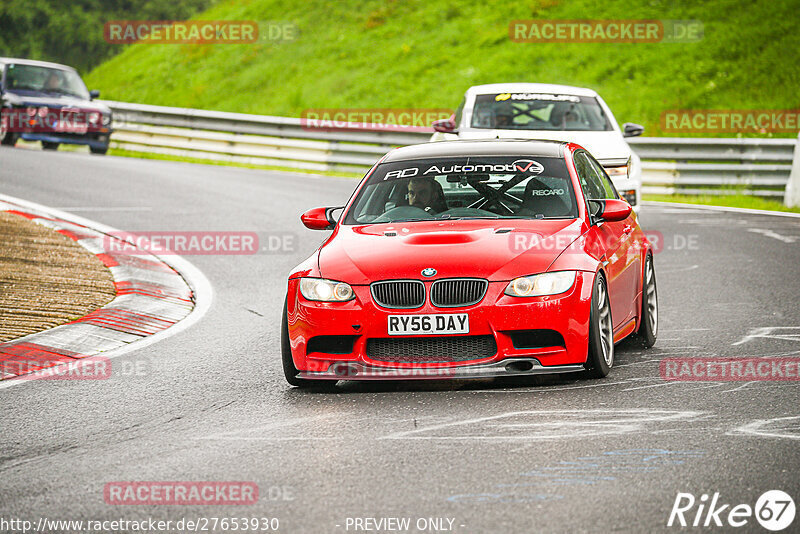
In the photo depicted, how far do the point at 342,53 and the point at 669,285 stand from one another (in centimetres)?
3003

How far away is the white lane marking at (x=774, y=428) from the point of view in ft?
19.1

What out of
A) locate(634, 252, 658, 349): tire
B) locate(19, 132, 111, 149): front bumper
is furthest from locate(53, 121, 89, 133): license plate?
locate(634, 252, 658, 349): tire

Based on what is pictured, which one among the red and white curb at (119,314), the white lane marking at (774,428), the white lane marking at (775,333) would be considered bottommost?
the red and white curb at (119,314)

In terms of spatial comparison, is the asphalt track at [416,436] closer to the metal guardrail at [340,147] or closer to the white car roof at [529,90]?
the white car roof at [529,90]

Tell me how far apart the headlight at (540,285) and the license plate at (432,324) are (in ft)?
1.05

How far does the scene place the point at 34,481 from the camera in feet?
17.4

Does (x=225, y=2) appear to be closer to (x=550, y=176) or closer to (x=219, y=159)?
(x=219, y=159)

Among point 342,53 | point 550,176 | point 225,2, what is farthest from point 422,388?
point 225,2

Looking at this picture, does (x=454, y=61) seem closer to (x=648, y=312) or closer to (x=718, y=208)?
(x=718, y=208)

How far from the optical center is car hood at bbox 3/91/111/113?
24.4 metres

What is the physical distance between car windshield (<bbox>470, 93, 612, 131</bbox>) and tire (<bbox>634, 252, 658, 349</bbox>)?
5.92 metres

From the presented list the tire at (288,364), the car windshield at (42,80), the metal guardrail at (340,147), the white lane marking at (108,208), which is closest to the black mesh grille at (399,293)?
the tire at (288,364)

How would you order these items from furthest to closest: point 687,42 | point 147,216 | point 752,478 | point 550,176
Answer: point 687,42
point 147,216
point 550,176
point 752,478

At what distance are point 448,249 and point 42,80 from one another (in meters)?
20.7
